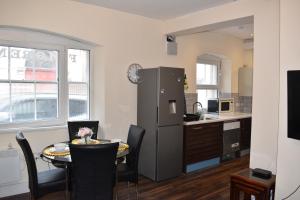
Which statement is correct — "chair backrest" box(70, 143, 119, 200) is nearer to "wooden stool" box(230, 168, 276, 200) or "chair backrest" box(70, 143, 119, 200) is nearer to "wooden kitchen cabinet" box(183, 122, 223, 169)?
"wooden stool" box(230, 168, 276, 200)

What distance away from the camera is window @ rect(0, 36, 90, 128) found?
11.4 ft

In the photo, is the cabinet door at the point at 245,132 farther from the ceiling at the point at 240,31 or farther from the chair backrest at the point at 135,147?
the chair backrest at the point at 135,147

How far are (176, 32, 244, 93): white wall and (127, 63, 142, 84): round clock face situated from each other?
3.37ft

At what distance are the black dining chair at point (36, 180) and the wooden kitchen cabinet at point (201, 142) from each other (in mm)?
2176

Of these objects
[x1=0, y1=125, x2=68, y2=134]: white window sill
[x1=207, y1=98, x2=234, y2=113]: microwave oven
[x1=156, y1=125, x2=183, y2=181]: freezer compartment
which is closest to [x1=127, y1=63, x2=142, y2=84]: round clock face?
[x1=156, y1=125, x2=183, y2=181]: freezer compartment

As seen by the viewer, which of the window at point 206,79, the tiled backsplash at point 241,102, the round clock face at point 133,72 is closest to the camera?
the round clock face at point 133,72

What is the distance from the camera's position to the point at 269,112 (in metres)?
3.12

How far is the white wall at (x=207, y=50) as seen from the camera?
513cm

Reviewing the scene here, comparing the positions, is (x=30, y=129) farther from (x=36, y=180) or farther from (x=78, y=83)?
(x=36, y=180)

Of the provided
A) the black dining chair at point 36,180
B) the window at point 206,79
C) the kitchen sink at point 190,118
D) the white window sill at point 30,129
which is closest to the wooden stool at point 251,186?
the kitchen sink at point 190,118

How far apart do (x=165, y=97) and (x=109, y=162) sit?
180 centimetres

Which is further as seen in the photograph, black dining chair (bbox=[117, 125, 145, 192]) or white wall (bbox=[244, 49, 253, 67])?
white wall (bbox=[244, 49, 253, 67])

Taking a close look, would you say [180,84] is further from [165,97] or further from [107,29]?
[107,29]

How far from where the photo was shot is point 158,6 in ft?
12.6
